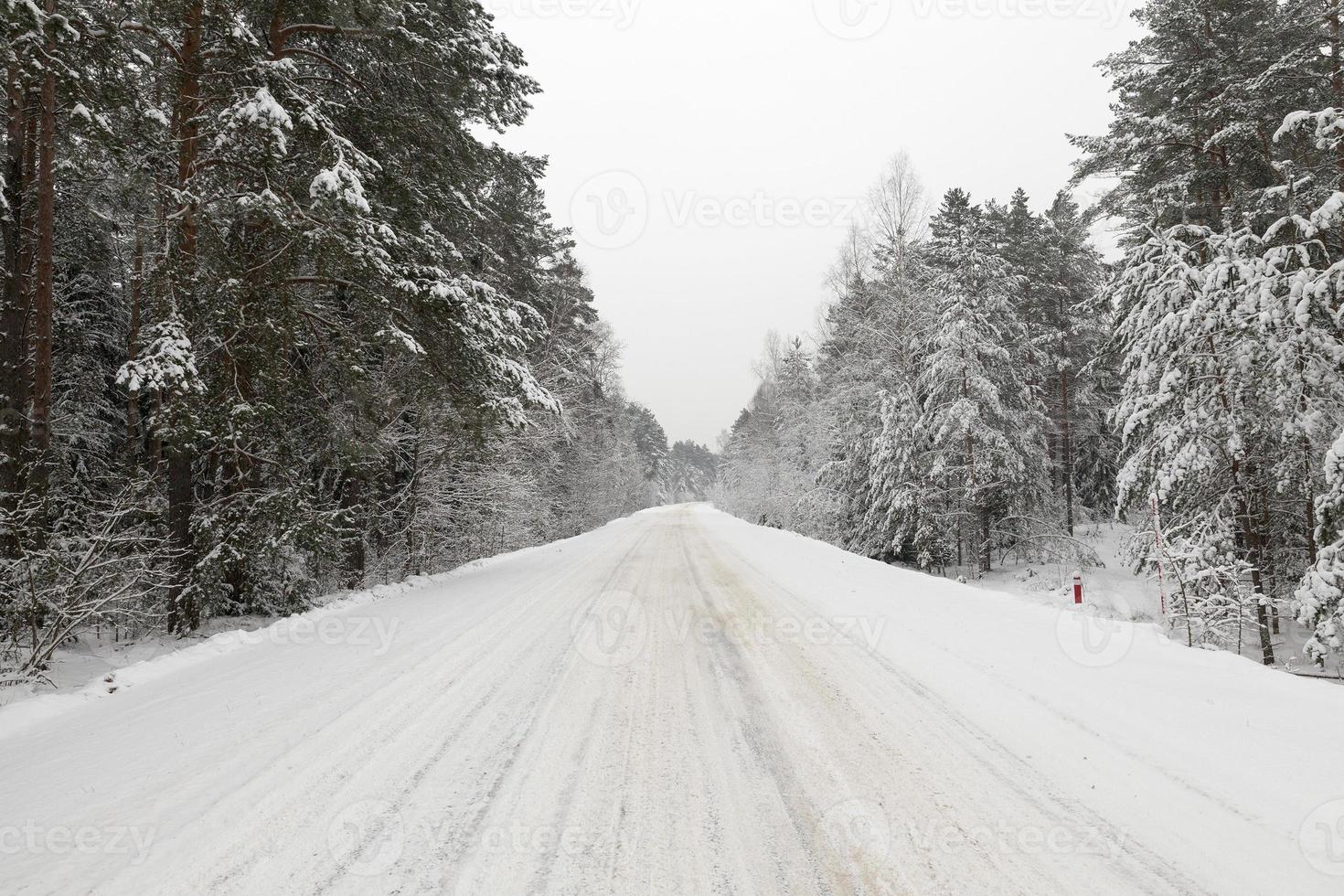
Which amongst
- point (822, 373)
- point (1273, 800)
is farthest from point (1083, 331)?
point (1273, 800)

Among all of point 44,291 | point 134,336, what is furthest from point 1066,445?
point 134,336

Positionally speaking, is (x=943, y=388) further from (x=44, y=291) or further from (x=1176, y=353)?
(x=44, y=291)

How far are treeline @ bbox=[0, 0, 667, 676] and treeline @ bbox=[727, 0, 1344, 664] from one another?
1097cm

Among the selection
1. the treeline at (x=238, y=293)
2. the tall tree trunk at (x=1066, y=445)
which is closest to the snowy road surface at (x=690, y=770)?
the treeline at (x=238, y=293)

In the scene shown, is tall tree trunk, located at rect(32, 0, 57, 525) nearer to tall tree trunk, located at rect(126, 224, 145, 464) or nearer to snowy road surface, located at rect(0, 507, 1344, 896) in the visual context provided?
tall tree trunk, located at rect(126, 224, 145, 464)

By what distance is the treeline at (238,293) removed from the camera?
611cm

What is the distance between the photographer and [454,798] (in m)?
2.78

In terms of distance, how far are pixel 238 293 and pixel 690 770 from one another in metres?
7.93

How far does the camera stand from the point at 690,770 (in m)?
3.03

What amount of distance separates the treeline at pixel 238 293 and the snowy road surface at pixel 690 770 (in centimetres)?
224

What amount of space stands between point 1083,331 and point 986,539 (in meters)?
12.7

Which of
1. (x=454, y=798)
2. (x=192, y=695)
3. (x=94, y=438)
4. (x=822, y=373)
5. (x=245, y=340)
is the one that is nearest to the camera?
(x=454, y=798)

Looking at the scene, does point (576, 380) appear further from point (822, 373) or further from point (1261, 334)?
point (1261, 334)

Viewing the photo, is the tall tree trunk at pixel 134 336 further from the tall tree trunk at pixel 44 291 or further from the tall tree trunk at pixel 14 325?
the tall tree trunk at pixel 44 291
